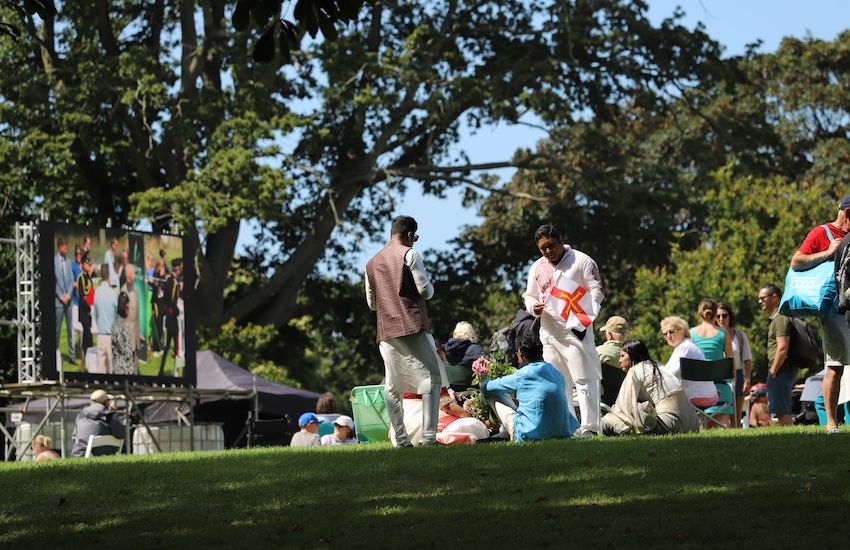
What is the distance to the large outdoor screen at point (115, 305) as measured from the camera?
920 inches

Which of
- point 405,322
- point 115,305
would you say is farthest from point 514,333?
point 115,305

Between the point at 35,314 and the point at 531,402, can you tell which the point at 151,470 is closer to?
the point at 531,402

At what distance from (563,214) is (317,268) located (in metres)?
6.24

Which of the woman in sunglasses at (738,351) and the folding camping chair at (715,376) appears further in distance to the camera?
the woman in sunglasses at (738,351)

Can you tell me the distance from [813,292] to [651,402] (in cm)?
188

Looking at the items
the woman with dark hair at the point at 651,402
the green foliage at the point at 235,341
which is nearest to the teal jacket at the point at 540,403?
the woman with dark hair at the point at 651,402

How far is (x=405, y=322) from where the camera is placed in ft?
40.7

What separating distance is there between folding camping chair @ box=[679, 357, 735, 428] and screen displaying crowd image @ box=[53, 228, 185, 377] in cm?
1096

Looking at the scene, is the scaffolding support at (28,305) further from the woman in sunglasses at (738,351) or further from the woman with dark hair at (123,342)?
the woman in sunglasses at (738,351)

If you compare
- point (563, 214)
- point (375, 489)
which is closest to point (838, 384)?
point (375, 489)

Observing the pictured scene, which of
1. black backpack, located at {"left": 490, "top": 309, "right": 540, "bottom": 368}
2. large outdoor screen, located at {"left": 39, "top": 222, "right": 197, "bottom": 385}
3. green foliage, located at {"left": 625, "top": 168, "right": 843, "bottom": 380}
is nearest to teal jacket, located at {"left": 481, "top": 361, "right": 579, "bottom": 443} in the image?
black backpack, located at {"left": 490, "top": 309, "right": 540, "bottom": 368}

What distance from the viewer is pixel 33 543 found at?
870cm

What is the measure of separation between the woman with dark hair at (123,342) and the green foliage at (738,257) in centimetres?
1723

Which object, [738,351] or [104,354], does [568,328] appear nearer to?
[738,351]
